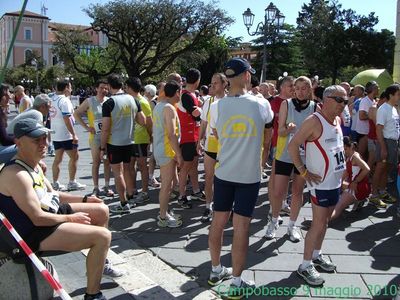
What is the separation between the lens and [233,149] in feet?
10.9

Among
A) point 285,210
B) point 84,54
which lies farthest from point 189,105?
point 84,54

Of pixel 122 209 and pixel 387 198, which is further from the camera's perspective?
pixel 387 198

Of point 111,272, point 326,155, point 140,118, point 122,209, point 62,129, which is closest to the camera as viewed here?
point 326,155

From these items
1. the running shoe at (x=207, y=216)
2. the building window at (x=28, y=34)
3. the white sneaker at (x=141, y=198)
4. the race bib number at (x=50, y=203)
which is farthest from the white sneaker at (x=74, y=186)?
the building window at (x=28, y=34)

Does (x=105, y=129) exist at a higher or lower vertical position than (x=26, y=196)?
higher

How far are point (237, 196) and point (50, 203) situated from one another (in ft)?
4.71

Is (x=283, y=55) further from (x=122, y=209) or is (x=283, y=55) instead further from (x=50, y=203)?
(x=50, y=203)

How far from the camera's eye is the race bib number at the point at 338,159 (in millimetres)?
3550

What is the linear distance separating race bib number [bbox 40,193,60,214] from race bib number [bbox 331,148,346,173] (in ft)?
7.48

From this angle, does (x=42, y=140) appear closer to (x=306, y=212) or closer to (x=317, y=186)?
(x=317, y=186)

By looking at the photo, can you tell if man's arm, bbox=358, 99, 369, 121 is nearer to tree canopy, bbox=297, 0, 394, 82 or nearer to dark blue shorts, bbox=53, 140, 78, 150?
dark blue shorts, bbox=53, 140, 78, 150

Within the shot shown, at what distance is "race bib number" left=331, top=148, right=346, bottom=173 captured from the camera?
355 cm

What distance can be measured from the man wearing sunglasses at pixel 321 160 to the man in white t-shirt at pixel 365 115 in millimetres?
3667

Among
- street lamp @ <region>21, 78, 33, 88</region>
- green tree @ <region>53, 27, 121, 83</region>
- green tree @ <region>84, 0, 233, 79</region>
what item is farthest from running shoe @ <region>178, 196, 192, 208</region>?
street lamp @ <region>21, 78, 33, 88</region>
